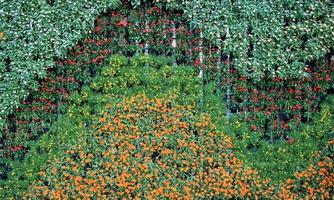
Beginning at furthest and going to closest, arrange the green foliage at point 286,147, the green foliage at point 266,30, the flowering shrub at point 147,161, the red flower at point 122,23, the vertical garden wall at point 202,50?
the red flower at point 122,23 < the green foliage at point 266,30 < the vertical garden wall at point 202,50 < the green foliage at point 286,147 < the flowering shrub at point 147,161

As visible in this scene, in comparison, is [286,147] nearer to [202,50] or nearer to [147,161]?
[202,50]

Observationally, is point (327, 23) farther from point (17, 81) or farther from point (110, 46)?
point (17, 81)

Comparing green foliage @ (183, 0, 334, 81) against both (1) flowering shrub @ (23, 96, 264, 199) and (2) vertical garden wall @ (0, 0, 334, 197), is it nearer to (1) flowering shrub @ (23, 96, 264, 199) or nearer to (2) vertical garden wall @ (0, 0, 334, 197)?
(2) vertical garden wall @ (0, 0, 334, 197)

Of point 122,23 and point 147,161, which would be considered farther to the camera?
point 122,23

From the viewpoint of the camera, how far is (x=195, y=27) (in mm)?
8258

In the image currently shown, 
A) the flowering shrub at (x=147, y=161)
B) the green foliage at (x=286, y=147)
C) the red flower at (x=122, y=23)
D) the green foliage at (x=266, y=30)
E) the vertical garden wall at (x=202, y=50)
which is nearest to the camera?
the flowering shrub at (x=147, y=161)

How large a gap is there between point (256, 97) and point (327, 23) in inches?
65.7

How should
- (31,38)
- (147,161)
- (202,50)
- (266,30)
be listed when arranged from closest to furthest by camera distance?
(147,161), (31,38), (266,30), (202,50)

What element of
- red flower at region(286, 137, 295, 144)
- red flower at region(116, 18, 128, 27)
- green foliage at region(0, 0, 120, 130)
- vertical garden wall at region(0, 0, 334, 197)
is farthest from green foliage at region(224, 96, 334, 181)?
green foliage at region(0, 0, 120, 130)

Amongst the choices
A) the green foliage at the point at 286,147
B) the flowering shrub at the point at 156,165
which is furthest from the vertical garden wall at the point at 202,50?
the flowering shrub at the point at 156,165

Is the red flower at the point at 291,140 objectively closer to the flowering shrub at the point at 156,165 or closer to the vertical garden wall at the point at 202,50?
the vertical garden wall at the point at 202,50

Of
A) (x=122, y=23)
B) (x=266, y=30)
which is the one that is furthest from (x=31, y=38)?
(x=266, y=30)

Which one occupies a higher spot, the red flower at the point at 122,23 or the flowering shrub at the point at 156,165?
the red flower at the point at 122,23

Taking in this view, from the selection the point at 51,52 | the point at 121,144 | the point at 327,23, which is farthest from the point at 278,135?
the point at 51,52
